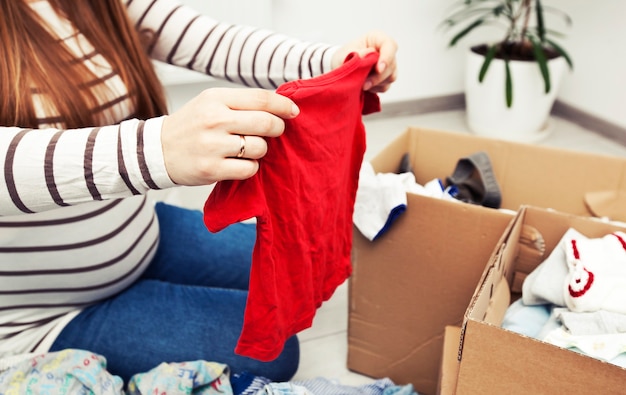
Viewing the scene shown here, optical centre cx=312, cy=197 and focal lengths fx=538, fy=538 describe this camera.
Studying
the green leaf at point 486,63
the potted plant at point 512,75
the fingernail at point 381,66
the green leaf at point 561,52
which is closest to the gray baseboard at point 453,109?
the potted plant at point 512,75

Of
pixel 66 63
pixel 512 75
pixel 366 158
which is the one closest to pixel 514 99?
pixel 512 75

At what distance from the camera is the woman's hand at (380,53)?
75cm

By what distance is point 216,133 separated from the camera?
489 mm

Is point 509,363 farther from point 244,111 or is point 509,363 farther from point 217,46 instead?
point 217,46

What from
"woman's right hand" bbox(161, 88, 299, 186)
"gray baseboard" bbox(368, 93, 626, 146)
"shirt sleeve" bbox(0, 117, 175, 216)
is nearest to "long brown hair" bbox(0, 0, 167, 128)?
"shirt sleeve" bbox(0, 117, 175, 216)

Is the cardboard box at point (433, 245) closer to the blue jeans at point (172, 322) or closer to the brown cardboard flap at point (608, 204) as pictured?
the brown cardboard flap at point (608, 204)

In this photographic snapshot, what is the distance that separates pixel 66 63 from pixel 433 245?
1.89 ft

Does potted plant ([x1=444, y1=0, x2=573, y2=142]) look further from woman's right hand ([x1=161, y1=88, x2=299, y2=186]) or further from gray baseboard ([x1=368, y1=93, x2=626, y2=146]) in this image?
woman's right hand ([x1=161, y1=88, x2=299, y2=186])

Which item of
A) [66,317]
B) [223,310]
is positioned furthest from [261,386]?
[66,317]

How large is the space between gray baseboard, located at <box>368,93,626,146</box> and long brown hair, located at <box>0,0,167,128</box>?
1.43m

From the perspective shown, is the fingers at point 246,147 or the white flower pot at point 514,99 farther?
the white flower pot at point 514,99

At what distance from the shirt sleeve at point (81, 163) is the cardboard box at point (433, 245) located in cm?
41

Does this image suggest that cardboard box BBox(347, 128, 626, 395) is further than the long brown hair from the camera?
Yes

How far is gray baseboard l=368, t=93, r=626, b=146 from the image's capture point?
6.52 ft
